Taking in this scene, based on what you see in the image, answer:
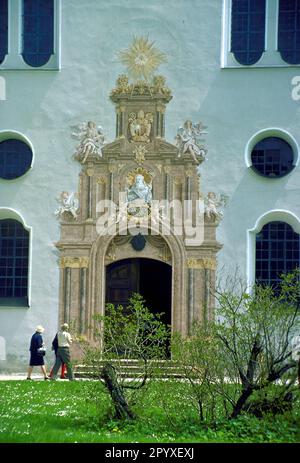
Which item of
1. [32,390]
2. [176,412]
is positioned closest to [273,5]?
[32,390]

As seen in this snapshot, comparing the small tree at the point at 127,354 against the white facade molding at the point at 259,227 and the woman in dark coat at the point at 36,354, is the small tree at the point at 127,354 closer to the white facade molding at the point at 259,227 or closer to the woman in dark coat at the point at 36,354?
the woman in dark coat at the point at 36,354

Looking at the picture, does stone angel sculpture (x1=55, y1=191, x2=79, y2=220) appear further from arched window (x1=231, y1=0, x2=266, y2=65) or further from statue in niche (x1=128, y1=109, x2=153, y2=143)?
arched window (x1=231, y1=0, x2=266, y2=65)

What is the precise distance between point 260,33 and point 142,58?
315 centimetres

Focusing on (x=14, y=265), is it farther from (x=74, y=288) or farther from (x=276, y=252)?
(x=276, y=252)

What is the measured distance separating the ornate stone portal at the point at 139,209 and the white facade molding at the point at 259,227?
848 millimetres

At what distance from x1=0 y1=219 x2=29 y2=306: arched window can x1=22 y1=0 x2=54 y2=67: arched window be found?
4.44m

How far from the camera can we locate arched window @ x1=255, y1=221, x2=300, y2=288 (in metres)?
25.3

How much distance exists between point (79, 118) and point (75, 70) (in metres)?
1.29

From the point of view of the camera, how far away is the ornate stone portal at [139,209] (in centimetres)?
2527

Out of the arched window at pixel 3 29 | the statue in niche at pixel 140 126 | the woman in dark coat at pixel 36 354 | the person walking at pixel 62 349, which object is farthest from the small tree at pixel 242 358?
the arched window at pixel 3 29

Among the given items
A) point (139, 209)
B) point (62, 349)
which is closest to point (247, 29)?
point (139, 209)

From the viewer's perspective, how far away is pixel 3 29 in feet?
87.7

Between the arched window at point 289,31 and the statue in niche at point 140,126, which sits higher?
the arched window at point 289,31
